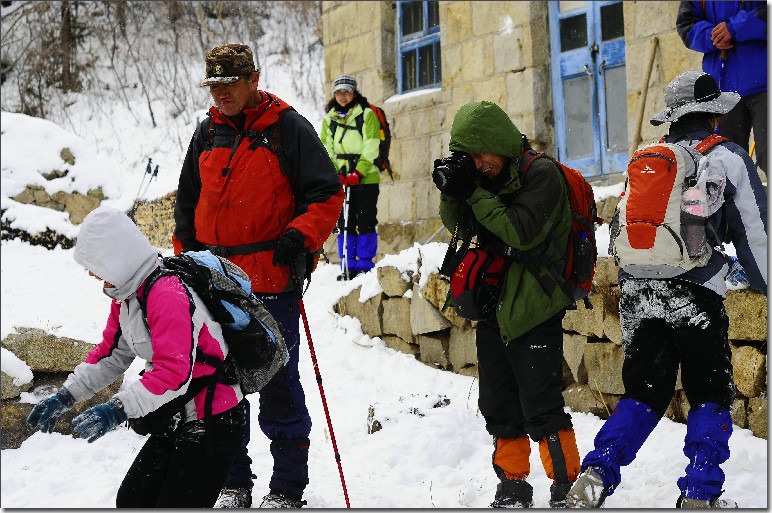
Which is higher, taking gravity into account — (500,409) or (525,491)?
(500,409)

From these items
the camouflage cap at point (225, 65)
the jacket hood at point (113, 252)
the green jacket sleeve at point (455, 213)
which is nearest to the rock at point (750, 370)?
the green jacket sleeve at point (455, 213)

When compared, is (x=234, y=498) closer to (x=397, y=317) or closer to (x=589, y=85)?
(x=397, y=317)

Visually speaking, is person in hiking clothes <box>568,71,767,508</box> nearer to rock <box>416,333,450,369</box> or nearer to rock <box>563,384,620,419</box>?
rock <box>563,384,620,419</box>

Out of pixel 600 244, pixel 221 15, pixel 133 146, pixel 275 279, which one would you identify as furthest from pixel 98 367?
pixel 221 15

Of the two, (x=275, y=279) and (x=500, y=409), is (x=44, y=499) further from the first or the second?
(x=500, y=409)

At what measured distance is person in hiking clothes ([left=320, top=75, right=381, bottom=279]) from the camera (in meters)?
6.83

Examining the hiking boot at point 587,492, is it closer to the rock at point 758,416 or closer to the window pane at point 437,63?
the rock at point 758,416

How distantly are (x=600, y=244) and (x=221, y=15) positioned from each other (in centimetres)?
1482

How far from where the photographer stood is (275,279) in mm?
3322

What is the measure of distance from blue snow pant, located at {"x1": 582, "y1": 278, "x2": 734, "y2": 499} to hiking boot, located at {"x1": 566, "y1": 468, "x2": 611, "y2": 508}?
40 mm

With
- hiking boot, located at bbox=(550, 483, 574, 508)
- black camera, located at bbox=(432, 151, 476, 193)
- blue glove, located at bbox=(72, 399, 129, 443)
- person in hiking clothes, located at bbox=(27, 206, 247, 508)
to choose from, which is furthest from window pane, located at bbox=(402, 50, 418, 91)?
blue glove, located at bbox=(72, 399, 129, 443)

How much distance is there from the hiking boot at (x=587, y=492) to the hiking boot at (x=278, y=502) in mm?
1153

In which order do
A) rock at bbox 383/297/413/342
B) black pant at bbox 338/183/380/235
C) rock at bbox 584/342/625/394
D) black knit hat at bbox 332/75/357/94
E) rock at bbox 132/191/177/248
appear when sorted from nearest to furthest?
1. rock at bbox 584/342/625/394
2. rock at bbox 383/297/413/342
3. black knit hat at bbox 332/75/357/94
4. black pant at bbox 338/183/380/235
5. rock at bbox 132/191/177/248

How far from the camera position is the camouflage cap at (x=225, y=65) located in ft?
10.7
